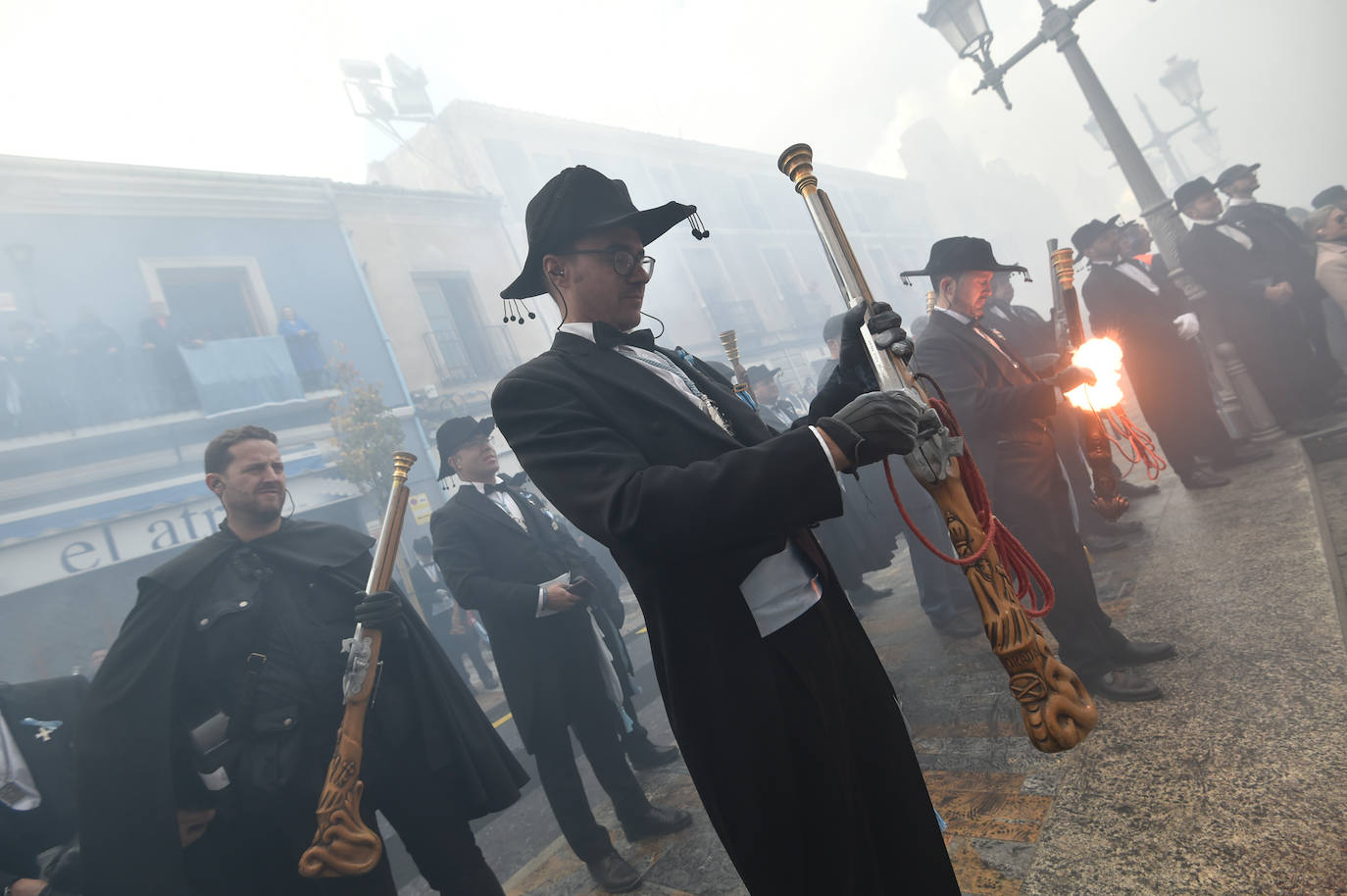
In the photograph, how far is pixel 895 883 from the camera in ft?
4.81

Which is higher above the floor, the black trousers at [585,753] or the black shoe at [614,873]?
the black trousers at [585,753]

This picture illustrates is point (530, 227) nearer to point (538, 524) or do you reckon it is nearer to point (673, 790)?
point (538, 524)

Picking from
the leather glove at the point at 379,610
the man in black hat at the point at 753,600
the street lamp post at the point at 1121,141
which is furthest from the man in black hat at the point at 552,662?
the street lamp post at the point at 1121,141

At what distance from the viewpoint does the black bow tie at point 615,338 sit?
169 centimetres

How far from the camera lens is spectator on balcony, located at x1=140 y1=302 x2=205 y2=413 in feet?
37.6

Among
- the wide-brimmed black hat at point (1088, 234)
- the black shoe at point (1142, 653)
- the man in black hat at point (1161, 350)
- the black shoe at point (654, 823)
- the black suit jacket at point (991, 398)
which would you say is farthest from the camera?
the wide-brimmed black hat at point (1088, 234)

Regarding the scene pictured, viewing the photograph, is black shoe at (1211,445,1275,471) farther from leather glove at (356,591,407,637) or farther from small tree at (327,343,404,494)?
small tree at (327,343,404,494)

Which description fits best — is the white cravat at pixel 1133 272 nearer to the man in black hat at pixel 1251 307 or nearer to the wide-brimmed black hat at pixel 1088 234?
the wide-brimmed black hat at pixel 1088 234

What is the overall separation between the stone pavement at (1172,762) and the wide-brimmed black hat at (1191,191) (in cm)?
367

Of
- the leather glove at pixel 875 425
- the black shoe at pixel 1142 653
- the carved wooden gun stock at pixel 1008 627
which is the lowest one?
the black shoe at pixel 1142 653

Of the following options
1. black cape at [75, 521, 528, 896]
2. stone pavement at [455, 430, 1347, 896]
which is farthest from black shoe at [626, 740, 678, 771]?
black cape at [75, 521, 528, 896]

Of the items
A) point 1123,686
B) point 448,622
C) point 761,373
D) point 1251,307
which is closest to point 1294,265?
point 1251,307

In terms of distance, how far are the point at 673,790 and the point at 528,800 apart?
59.1 inches

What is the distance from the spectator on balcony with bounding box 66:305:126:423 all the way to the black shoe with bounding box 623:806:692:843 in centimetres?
1222
